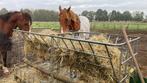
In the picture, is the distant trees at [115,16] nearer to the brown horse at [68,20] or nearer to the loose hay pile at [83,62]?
the brown horse at [68,20]

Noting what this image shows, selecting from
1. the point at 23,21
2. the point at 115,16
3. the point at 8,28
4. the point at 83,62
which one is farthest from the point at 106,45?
the point at 115,16

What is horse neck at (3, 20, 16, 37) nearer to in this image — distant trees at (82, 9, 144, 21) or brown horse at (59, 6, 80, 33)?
brown horse at (59, 6, 80, 33)

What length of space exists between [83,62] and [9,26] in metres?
4.21

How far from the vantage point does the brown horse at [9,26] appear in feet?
26.0

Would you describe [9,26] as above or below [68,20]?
below

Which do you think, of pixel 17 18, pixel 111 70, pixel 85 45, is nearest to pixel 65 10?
pixel 17 18

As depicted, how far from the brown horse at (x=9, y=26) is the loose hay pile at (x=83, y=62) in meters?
2.59

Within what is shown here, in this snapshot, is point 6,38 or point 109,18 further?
point 109,18

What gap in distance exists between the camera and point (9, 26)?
8047mm

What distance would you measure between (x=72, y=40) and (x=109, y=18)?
141 feet

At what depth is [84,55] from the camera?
14.5 feet

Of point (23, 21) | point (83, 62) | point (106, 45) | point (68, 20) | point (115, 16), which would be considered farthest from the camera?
point (115, 16)

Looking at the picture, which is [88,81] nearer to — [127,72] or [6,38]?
[127,72]

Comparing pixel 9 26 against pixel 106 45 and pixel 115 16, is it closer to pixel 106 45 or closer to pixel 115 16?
pixel 106 45
